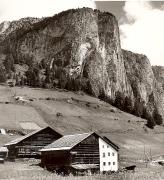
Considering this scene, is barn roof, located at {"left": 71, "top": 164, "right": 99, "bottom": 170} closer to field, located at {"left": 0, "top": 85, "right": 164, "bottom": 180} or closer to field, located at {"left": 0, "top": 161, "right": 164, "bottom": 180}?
field, located at {"left": 0, "top": 161, "right": 164, "bottom": 180}

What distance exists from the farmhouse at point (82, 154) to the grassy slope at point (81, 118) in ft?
41.5

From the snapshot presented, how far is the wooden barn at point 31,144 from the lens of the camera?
85.2 metres

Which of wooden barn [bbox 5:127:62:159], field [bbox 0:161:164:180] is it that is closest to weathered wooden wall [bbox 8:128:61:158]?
wooden barn [bbox 5:127:62:159]

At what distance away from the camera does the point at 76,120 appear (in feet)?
440

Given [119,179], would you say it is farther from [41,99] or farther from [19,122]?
[41,99]

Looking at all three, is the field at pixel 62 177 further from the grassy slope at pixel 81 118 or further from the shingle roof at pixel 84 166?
the grassy slope at pixel 81 118

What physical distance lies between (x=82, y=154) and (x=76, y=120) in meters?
60.2

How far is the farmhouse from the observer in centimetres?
7312

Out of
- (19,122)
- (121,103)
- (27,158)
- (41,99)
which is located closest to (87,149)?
(27,158)

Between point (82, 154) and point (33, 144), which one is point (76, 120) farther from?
point (82, 154)

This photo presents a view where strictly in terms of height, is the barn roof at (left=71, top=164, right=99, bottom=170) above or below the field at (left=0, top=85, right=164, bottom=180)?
below

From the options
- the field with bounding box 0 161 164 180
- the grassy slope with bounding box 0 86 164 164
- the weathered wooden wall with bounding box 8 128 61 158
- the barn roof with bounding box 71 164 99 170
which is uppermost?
the grassy slope with bounding box 0 86 164 164

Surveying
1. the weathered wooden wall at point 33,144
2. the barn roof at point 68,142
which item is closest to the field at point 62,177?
the barn roof at point 68,142

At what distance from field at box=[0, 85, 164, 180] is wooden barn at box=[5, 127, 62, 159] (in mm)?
8765
